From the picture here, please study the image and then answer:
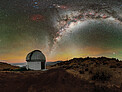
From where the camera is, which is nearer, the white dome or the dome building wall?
the dome building wall

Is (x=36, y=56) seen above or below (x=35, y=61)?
above

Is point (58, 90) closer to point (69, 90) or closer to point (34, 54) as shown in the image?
point (69, 90)

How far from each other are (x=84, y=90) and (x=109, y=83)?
10.4 ft

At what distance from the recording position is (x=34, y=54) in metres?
26.2

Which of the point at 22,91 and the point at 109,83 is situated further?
the point at 109,83

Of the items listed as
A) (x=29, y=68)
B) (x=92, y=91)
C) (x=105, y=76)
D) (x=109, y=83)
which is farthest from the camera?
(x=29, y=68)

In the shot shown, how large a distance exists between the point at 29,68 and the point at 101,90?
21490 millimetres

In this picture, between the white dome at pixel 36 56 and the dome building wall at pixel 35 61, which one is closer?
the dome building wall at pixel 35 61

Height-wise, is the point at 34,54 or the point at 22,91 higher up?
the point at 34,54

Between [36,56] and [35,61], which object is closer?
[35,61]

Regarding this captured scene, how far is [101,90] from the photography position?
7.82m

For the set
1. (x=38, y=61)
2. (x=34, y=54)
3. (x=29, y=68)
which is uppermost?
(x=34, y=54)

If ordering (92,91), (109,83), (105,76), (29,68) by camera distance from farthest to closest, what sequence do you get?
(29,68) < (105,76) < (109,83) < (92,91)

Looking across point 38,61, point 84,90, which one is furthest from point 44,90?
point 38,61
